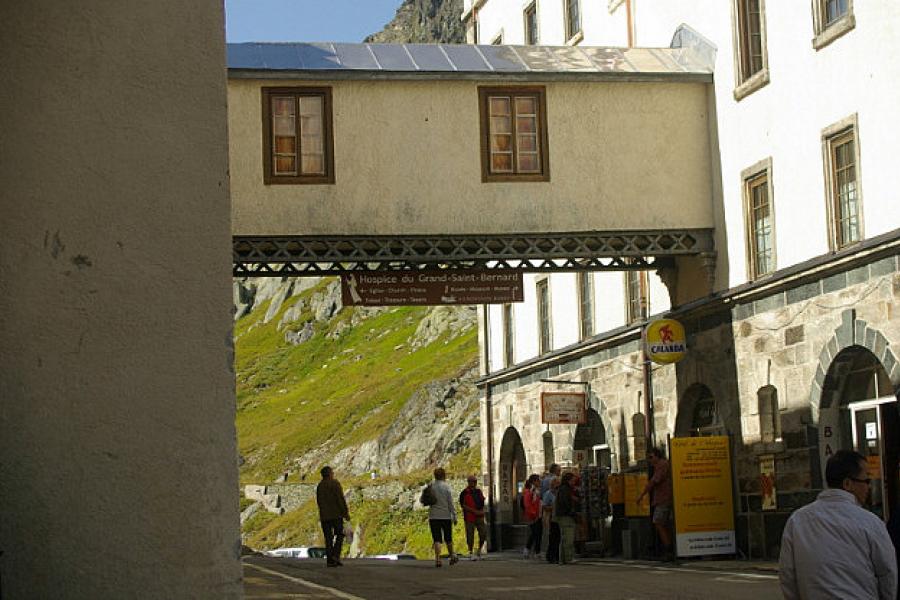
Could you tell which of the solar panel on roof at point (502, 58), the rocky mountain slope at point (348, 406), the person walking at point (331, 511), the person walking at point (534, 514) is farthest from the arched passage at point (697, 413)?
the rocky mountain slope at point (348, 406)

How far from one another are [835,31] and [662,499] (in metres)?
7.82

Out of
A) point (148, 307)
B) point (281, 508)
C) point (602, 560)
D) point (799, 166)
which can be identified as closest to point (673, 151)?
point (799, 166)

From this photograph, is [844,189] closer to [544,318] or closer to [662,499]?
[662,499]

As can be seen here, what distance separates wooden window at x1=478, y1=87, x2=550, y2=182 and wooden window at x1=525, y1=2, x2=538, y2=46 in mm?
11816

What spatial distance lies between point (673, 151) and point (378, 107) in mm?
5108

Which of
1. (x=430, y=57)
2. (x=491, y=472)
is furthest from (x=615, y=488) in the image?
(x=491, y=472)

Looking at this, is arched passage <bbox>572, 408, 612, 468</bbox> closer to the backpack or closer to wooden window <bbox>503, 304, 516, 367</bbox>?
wooden window <bbox>503, 304, 516, 367</bbox>

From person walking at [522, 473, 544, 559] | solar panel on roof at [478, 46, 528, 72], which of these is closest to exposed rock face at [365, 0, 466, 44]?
person walking at [522, 473, 544, 559]

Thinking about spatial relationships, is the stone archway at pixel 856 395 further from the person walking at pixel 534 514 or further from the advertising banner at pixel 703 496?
the person walking at pixel 534 514

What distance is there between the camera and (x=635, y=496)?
1161 inches

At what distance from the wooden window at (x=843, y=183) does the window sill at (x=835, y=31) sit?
1.21 m

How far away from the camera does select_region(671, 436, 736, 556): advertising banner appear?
2597cm

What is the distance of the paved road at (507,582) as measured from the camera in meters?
17.9

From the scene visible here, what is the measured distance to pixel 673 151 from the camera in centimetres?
2867
